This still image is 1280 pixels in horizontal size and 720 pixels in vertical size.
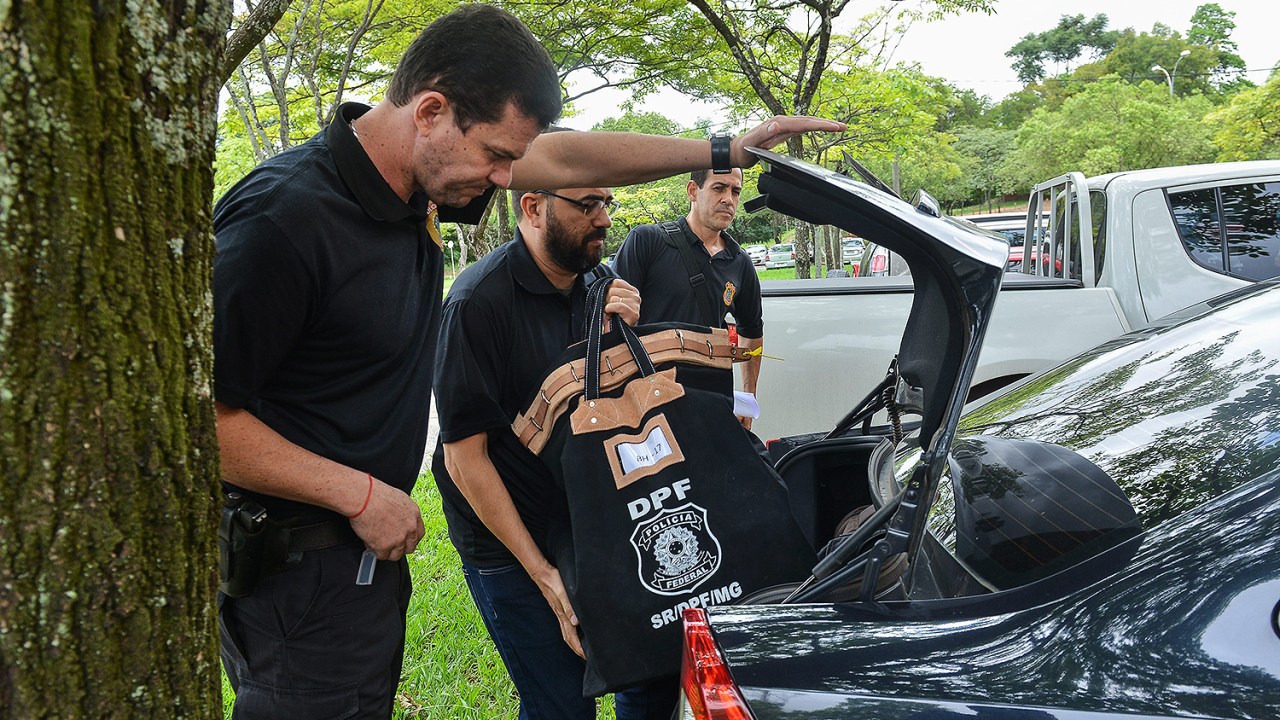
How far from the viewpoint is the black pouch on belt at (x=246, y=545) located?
156 cm

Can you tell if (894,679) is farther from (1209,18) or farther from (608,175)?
(1209,18)

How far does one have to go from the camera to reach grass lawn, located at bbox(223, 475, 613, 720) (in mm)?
3143

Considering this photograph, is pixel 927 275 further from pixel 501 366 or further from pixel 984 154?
pixel 984 154

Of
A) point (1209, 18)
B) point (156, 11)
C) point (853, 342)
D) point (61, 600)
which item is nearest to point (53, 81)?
point (156, 11)

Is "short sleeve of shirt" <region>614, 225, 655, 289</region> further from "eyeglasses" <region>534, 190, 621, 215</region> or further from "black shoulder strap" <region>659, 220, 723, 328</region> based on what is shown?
"eyeglasses" <region>534, 190, 621, 215</region>

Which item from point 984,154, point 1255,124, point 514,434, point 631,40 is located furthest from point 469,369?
point 984,154

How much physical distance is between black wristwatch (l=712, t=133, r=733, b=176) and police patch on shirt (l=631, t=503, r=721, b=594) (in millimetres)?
872

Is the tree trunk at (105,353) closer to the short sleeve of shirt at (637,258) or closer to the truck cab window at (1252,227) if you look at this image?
the short sleeve of shirt at (637,258)

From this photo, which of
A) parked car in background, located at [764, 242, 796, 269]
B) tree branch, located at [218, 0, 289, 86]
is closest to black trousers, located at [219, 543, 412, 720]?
tree branch, located at [218, 0, 289, 86]

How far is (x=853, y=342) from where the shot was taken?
4922mm

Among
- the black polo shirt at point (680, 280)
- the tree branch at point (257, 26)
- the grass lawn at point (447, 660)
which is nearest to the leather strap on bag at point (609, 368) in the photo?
the grass lawn at point (447, 660)

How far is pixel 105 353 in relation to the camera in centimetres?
92

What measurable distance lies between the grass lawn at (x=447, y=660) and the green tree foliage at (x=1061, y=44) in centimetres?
8792

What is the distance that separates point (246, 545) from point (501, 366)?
28.2 inches
